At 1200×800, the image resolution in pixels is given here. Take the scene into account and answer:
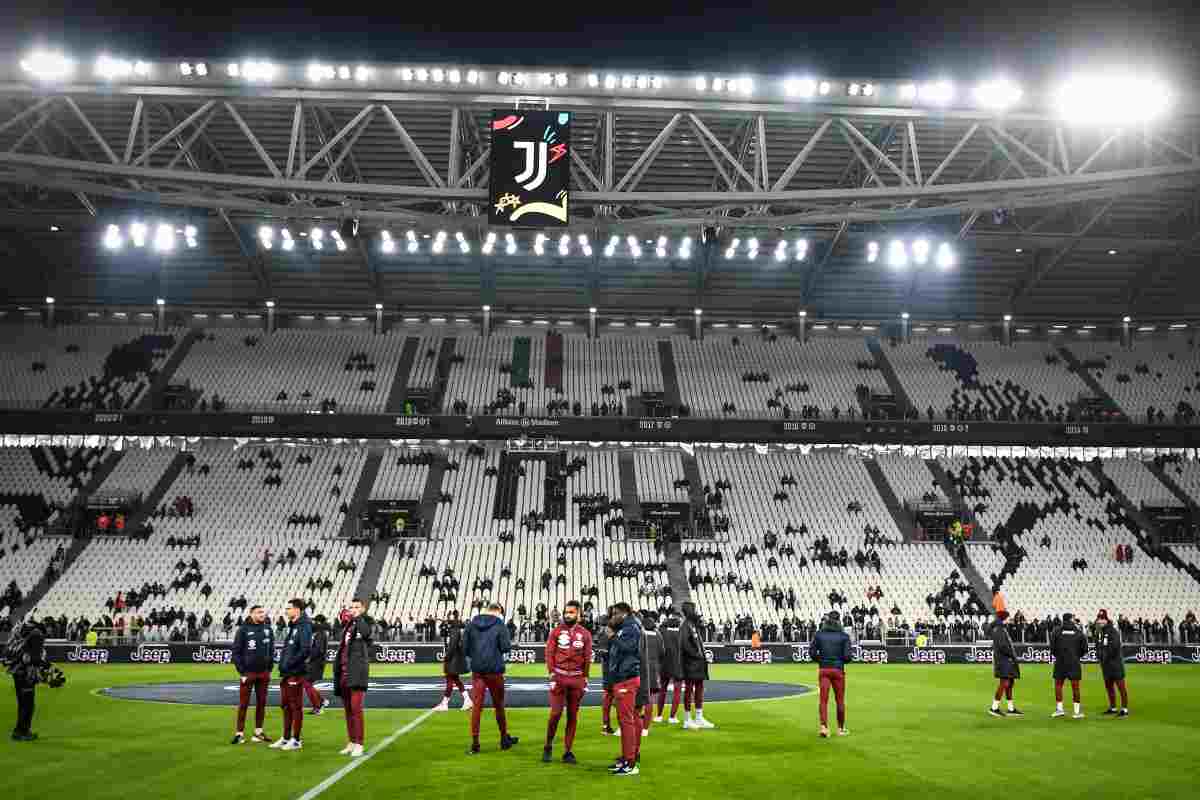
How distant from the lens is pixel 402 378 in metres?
55.3

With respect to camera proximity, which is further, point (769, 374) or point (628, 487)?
point (769, 374)

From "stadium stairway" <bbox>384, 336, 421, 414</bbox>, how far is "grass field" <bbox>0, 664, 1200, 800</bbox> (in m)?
32.4

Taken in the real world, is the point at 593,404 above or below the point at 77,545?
above

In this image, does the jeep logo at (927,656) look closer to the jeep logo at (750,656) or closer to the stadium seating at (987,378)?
the jeep logo at (750,656)

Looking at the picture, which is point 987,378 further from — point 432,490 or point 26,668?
point 26,668

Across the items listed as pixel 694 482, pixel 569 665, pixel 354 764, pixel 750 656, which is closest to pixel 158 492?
pixel 694 482

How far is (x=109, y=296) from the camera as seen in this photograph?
56.1 meters

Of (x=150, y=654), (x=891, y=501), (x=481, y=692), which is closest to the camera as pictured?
(x=481, y=692)

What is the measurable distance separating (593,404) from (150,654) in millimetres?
24769

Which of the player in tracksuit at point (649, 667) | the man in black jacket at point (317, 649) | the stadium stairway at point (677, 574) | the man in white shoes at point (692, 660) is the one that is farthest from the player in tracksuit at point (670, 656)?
the stadium stairway at point (677, 574)

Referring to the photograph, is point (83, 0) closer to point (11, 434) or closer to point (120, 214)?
point (120, 214)

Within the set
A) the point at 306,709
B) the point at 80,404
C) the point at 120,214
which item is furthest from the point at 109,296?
the point at 306,709

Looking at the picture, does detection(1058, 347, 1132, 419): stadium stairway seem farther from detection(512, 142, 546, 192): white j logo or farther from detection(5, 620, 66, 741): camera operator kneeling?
detection(5, 620, 66, 741): camera operator kneeling

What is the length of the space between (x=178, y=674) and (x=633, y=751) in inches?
939
